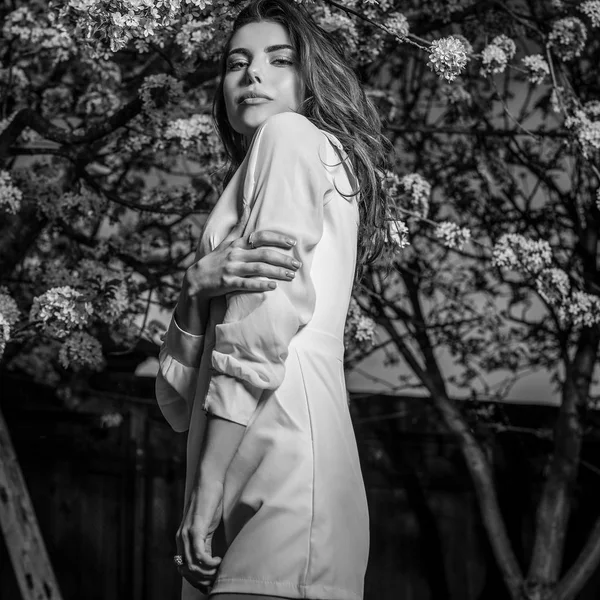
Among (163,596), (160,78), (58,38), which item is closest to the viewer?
(160,78)

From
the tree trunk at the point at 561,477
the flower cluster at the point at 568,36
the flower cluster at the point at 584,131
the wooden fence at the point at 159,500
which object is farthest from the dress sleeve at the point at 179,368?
the wooden fence at the point at 159,500

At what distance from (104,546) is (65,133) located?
9.89 feet

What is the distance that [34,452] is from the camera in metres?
6.05

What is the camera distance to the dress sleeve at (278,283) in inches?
63.7

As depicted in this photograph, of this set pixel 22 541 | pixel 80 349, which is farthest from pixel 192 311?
pixel 22 541

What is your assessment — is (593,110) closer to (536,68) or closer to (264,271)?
(536,68)

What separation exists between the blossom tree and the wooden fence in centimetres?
30

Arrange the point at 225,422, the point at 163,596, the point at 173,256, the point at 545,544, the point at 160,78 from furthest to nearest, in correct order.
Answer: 1. the point at 163,596
2. the point at 173,256
3. the point at 545,544
4. the point at 160,78
5. the point at 225,422

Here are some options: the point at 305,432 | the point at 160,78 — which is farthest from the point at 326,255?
the point at 160,78

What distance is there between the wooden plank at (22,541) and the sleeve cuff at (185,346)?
2.80 meters

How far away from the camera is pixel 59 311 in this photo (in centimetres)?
337

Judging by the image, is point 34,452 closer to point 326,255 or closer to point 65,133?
point 65,133

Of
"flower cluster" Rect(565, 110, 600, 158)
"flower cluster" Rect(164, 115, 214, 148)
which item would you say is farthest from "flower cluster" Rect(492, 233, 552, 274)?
"flower cluster" Rect(164, 115, 214, 148)

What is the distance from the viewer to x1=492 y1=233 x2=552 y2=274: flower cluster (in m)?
3.73
